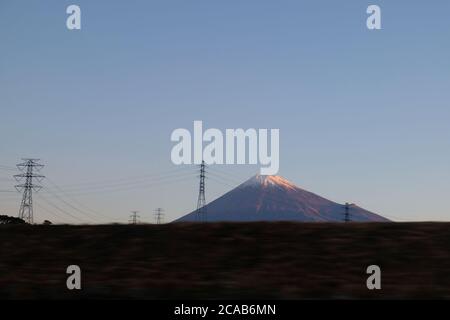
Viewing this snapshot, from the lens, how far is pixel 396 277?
1262 centimetres

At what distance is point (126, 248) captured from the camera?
15258 mm

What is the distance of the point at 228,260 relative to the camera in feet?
46.0

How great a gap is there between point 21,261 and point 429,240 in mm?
8789

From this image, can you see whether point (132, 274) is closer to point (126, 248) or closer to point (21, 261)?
point (126, 248)

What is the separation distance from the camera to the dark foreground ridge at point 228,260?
39.6ft

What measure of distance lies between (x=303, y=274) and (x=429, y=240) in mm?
3373

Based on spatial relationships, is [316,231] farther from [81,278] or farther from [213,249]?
[81,278]

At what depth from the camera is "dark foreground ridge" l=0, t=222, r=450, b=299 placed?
39.6ft

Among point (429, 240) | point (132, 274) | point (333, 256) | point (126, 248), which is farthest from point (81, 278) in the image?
point (429, 240)
